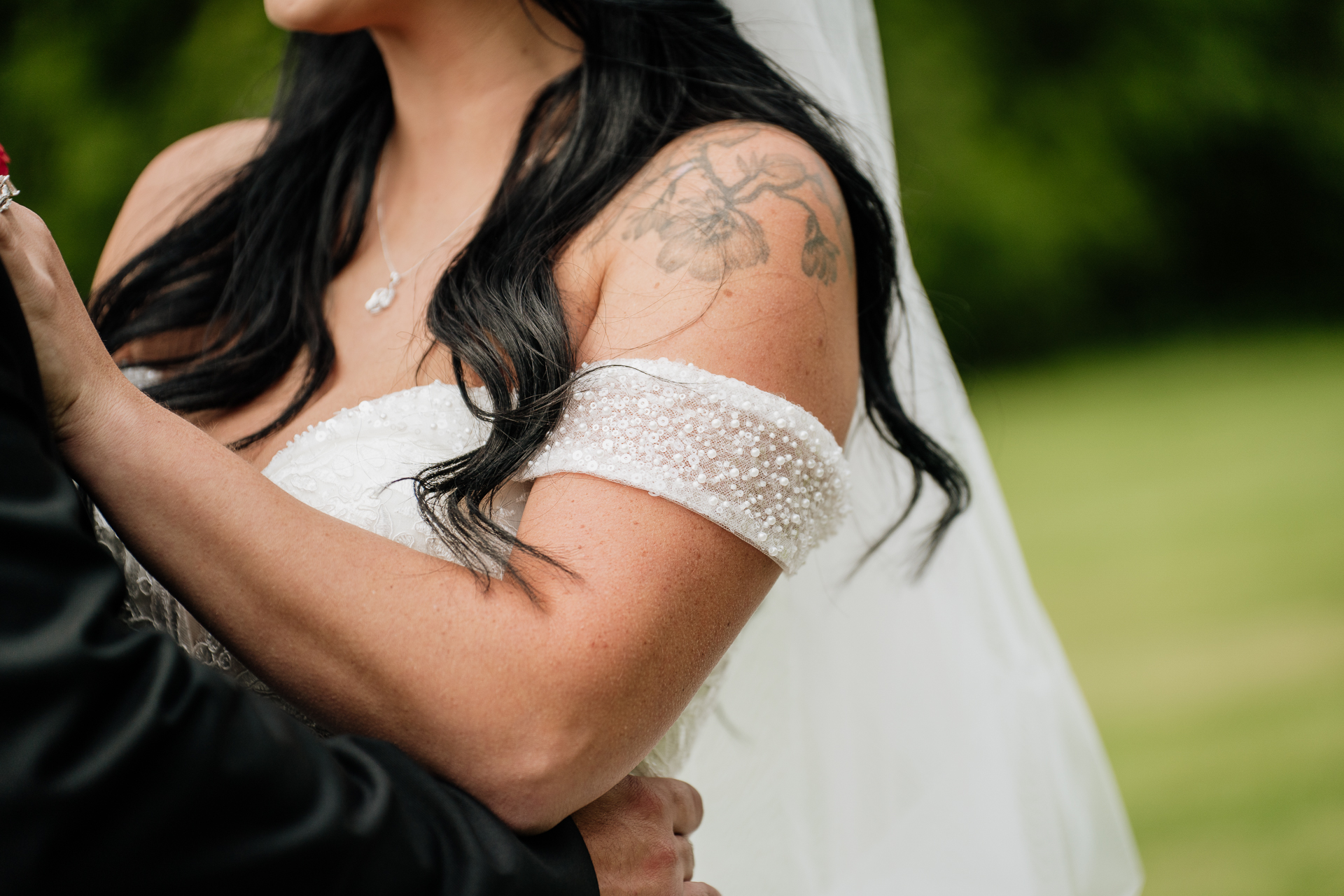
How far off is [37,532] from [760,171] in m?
0.91

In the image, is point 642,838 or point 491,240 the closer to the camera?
point 642,838

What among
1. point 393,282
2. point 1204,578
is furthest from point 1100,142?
point 393,282

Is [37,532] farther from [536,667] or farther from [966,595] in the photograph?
[966,595]

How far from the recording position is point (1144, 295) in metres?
9.20

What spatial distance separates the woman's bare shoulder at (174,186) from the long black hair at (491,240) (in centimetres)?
7

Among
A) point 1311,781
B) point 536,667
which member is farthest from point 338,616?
point 1311,781

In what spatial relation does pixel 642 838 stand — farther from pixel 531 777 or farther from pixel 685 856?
pixel 531 777

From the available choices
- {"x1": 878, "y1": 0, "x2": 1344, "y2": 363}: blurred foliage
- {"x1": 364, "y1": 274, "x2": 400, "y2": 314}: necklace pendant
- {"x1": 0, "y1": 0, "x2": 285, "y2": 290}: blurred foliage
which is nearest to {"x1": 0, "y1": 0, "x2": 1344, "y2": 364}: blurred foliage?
{"x1": 878, "y1": 0, "x2": 1344, "y2": 363}: blurred foliage

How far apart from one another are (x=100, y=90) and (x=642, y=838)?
614 cm

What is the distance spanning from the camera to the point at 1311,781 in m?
3.56

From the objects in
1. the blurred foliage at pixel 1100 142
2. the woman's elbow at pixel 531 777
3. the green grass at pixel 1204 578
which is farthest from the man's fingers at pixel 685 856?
the blurred foliage at pixel 1100 142

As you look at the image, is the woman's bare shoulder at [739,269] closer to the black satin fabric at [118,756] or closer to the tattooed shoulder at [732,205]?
the tattooed shoulder at [732,205]

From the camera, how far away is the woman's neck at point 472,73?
5.46 feet

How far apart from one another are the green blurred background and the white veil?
0.64 meters
